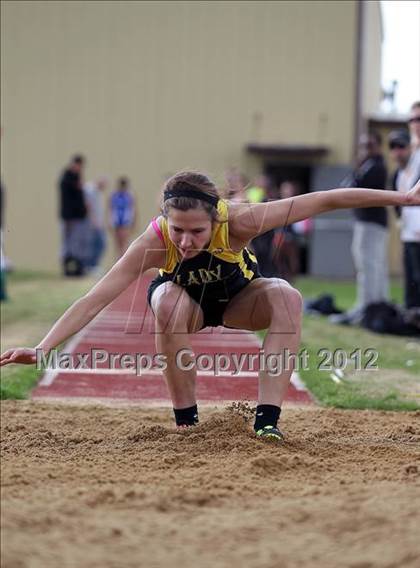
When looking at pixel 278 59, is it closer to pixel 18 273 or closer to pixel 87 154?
pixel 87 154

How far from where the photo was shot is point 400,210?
29.6ft

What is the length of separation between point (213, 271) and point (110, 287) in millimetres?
498

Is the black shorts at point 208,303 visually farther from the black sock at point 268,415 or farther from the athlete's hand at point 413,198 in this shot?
the athlete's hand at point 413,198

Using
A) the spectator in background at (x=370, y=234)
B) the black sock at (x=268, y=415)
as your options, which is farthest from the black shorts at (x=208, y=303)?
the spectator in background at (x=370, y=234)

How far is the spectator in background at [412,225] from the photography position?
8555 mm

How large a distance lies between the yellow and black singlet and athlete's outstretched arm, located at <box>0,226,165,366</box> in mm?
73

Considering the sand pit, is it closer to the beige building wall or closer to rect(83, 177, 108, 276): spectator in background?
rect(83, 177, 108, 276): spectator in background

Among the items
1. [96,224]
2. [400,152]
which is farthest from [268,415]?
[96,224]

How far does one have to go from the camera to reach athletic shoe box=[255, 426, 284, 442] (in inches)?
160

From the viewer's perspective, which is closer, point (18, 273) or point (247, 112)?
point (18, 273)

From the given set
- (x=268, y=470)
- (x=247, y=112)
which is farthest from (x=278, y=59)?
(x=268, y=470)

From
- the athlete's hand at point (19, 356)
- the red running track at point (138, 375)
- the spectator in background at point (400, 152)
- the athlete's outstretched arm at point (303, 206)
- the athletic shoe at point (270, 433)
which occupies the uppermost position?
the spectator in background at point (400, 152)

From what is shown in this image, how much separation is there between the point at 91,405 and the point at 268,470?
217 centimetres

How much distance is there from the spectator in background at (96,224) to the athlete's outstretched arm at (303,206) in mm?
13135
